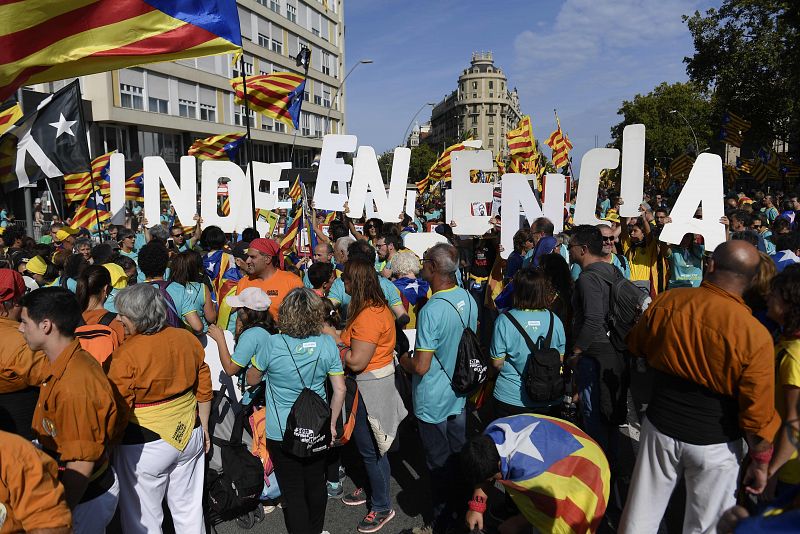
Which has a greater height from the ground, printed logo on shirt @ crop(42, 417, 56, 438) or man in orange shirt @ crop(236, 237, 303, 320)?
man in orange shirt @ crop(236, 237, 303, 320)

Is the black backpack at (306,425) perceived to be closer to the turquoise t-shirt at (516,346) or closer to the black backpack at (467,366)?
the black backpack at (467,366)

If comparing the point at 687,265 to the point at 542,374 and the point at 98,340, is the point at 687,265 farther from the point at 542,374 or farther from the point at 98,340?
the point at 98,340

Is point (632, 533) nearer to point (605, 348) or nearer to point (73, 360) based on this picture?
point (605, 348)

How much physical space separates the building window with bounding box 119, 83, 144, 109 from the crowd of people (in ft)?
88.5

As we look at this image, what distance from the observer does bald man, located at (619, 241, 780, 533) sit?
2.65 m

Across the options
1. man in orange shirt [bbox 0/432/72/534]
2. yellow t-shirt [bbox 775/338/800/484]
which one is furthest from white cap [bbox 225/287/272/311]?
yellow t-shirt [bbox 775/338/800/484]

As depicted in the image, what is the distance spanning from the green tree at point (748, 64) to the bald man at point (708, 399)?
103 feet

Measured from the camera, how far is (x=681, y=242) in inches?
248

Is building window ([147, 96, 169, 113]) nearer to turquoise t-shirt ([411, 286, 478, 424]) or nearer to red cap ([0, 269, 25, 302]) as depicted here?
red cap ([0, 269, 25, 302])

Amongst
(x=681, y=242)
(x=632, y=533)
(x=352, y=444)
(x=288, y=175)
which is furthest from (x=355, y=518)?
(x=288, y=175)

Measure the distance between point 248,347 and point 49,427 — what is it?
3.98 feet

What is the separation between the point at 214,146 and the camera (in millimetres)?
13000

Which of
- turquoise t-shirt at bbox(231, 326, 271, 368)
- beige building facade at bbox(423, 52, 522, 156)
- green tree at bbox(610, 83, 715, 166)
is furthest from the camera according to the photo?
beige building facade at bbox(423, 52, 522, 156)

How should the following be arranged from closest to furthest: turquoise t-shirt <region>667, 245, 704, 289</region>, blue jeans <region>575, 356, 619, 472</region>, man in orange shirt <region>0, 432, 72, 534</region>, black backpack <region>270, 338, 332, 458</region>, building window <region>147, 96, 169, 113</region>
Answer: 1. man in orange shirt <region>0, 432, 72, 534</region>
2. black backpack <region>270, 338, 332, 458</region>
3. blue jeans <region>575, 356, 619, 472</region>
4. turquoise t-shirt <region>667, 245, 704, 289</region>
5. building window <region>147, 96, 169, 113</region>
